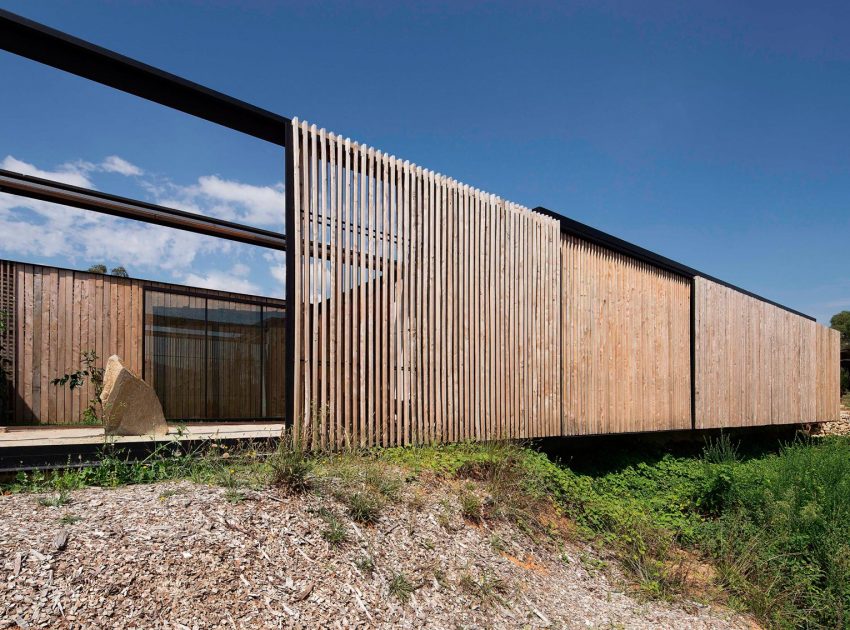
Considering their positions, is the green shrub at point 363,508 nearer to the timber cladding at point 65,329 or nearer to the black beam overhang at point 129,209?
the black beam overhang at point 129,209

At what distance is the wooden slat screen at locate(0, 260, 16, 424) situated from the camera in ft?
25.5

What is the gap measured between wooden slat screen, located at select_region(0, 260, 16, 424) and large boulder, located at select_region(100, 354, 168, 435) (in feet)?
8.22

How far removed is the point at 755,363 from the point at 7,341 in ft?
44.6

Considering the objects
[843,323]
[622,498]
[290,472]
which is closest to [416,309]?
[290,472]

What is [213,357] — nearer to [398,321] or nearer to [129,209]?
[129,209]

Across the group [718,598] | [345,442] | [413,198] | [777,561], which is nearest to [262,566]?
[345,442]

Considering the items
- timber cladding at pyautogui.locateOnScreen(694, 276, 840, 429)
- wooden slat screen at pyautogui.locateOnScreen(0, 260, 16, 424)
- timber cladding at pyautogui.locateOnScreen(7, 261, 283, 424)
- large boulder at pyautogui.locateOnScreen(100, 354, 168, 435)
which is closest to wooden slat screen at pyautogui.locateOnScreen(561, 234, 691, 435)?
timber cladding at pyautogui.locateOnScreen(694, 276, 840, 429)

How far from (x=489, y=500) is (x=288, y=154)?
3.70 metres

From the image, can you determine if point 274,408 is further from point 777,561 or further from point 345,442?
point 777,561

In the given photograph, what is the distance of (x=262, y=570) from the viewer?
10.1ft

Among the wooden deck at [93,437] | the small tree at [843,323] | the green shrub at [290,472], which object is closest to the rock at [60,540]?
the green shrub at [290,472]

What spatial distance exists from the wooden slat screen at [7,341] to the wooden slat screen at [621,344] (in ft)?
25.9

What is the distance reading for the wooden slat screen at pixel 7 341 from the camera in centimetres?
778

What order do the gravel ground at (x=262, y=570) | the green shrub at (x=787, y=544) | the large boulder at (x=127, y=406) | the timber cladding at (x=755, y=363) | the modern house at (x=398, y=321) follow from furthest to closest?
the timber cladding at (x=755, y=363), the large boulder at (x=127, y=406), the green shrub at (x=787, y=544), the modern house at (x=398, y=321), the gravel ground at (x=262, y=570)
